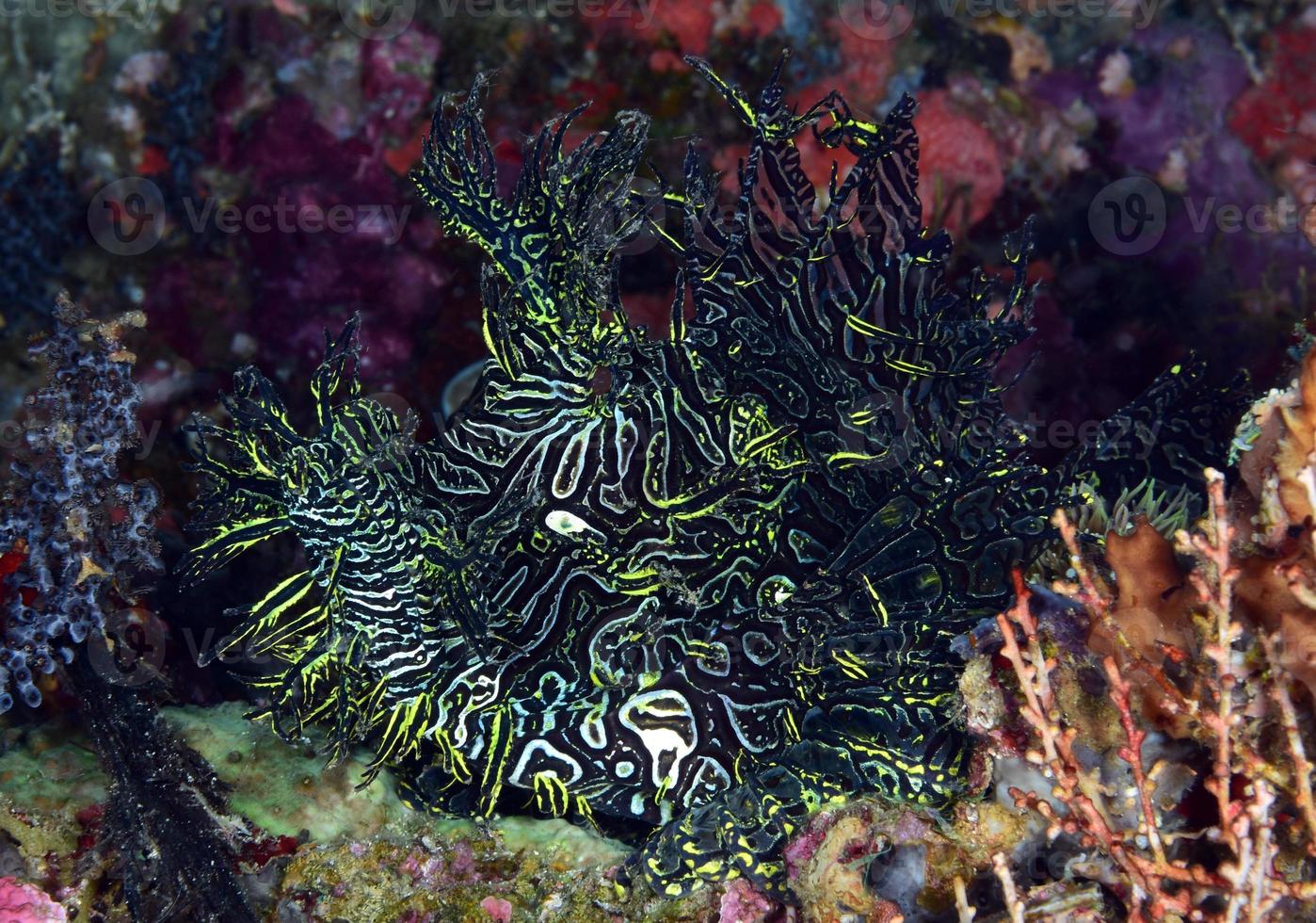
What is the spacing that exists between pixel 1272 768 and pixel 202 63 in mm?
6859

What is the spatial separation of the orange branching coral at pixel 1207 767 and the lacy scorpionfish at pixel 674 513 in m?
0.45

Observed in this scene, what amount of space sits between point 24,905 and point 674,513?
2.26m

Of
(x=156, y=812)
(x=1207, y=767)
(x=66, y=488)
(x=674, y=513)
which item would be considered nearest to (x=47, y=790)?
(x=156, y=812)

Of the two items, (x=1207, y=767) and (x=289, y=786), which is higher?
(x=1207, y=767)

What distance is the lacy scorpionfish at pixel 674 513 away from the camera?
2.83 metres

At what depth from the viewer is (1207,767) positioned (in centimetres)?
274

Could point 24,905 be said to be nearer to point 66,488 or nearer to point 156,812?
point 156,812

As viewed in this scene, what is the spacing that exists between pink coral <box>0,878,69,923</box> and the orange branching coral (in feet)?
9.20

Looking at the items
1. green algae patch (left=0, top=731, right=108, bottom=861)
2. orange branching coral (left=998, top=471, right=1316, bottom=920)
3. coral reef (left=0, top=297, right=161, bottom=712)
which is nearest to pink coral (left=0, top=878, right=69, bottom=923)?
green algae patch (left=0, top=731, right=108, bottom=861)

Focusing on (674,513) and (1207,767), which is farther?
(674,513)

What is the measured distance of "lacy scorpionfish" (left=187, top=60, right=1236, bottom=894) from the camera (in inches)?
112

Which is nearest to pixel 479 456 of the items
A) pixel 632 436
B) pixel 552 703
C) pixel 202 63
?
pixel 632 436

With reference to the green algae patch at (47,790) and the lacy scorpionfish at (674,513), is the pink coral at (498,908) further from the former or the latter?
the green algae patch at (47,790)

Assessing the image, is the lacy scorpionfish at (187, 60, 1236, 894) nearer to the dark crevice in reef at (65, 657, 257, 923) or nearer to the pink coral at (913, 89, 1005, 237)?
the dark crevice in reef at (65, 657, 257, 923)
